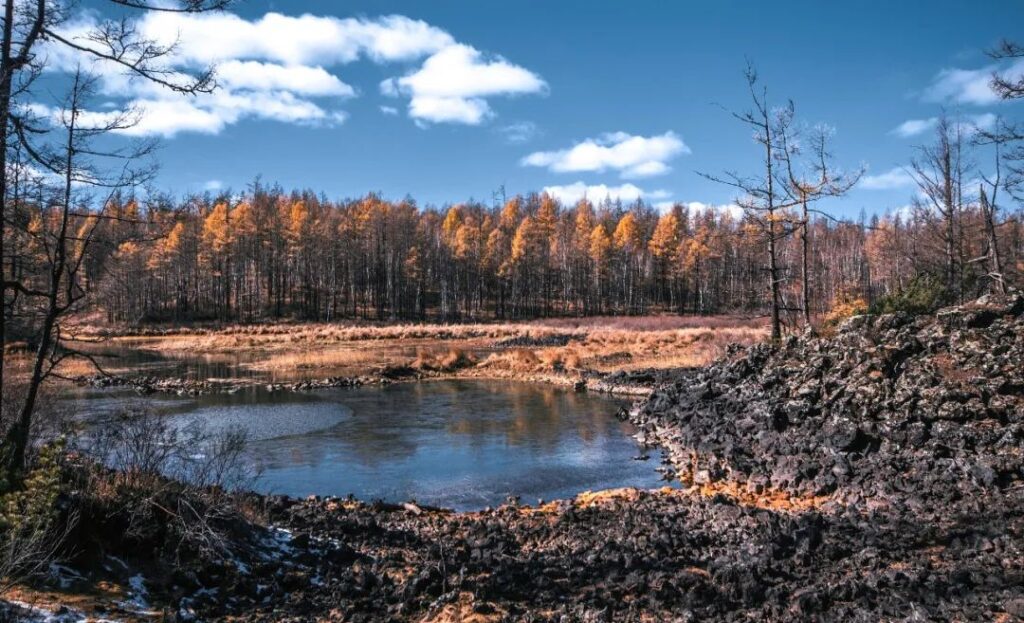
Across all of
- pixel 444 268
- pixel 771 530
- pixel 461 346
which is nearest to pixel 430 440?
pixel 771 530

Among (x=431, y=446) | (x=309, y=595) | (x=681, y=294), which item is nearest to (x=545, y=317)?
(x=681, y=294)

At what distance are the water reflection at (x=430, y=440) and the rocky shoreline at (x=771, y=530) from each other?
73.3 inches

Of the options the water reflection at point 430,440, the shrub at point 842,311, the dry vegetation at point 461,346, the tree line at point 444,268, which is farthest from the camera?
the tree line at point 444,268

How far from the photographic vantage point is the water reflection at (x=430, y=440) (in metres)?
15.5

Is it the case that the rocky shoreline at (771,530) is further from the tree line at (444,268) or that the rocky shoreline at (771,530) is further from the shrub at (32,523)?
the tree line at (444,268)

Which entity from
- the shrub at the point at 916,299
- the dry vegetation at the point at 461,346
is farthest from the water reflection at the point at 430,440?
the shrub at the point at 916,299

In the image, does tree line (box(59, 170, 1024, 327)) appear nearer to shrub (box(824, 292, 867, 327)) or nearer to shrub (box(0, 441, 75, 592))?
shrub (box(824, 292, 867, 327))

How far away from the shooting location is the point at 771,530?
31.4 feet

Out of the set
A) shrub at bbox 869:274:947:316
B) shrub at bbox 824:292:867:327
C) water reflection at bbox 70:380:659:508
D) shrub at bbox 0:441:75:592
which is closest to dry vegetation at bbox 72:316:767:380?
water reflection at bbox 70:380:659:508

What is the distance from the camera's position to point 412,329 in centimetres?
6194

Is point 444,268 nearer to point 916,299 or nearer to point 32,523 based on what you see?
point 916,299

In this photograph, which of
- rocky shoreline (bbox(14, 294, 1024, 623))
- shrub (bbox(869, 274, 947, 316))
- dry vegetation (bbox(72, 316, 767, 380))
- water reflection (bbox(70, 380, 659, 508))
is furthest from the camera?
dry vegetation (bbox(72, 316, 767, 380))

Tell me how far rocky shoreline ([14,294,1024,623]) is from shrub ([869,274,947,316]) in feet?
6.55

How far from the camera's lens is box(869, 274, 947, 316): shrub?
17781 mm
